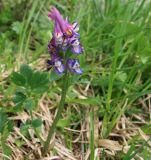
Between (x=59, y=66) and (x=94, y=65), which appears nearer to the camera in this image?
(x=59, y=66)

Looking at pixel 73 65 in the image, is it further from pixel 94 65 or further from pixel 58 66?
pixel 94 65

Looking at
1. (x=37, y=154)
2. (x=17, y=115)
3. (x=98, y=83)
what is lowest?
(x=37, y=154)

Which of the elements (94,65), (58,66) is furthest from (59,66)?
(94,65)

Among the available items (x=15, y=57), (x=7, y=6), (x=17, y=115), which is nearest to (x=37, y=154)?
(x=17, y=115)

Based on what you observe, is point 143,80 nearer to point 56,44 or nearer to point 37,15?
point 37,15

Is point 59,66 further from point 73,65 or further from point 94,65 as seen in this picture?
point 94,65

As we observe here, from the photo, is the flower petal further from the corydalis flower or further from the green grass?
the green grass

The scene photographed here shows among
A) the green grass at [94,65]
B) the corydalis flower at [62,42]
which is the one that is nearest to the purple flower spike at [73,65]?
the corydalis flower at [62,42]

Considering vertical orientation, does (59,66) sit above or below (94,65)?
below
